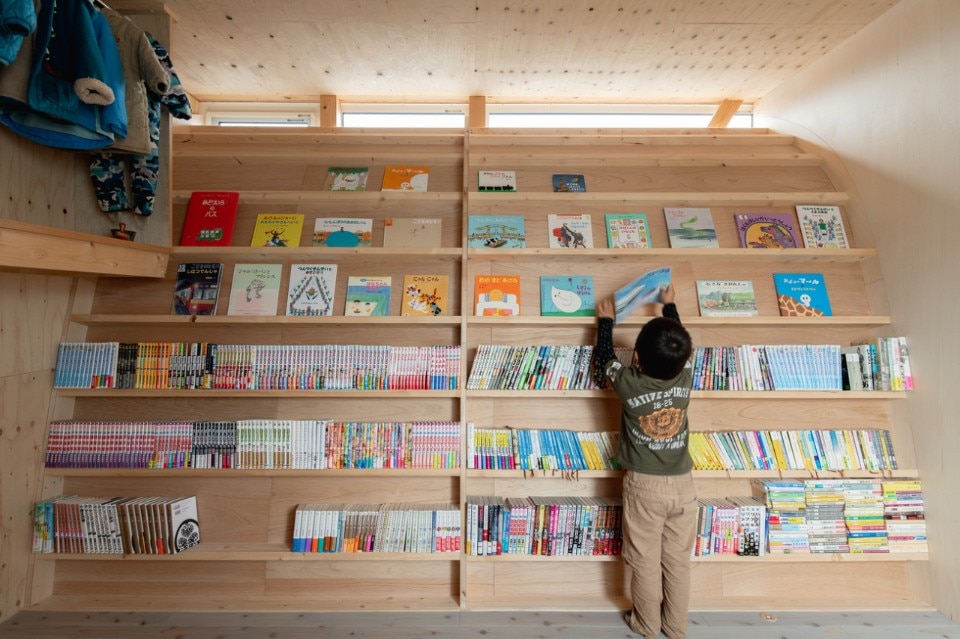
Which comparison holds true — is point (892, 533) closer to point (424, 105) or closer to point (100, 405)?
point (424, 105)

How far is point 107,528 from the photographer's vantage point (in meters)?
2.42

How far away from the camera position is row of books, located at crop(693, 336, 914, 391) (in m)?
2.53

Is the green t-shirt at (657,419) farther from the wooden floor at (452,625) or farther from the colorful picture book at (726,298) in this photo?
the wooden floor at (452,625)

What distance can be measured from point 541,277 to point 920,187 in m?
1.78

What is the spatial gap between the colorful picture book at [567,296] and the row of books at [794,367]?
59 cm

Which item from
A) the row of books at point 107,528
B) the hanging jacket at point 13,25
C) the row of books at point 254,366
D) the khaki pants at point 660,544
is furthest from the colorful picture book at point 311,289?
the khaki pants at point 660,544

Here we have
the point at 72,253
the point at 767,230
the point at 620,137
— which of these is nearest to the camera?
the point at 72,253

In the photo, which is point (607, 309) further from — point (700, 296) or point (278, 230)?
point (278, 230)

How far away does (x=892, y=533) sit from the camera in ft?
8.07

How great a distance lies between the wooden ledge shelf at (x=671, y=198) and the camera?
2.72 meters

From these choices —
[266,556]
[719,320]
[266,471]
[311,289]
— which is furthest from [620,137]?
[266,556]

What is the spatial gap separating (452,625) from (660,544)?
3.28 ft

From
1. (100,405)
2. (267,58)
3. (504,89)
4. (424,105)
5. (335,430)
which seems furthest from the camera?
(424,105)

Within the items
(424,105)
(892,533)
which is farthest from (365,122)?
(892,533)
